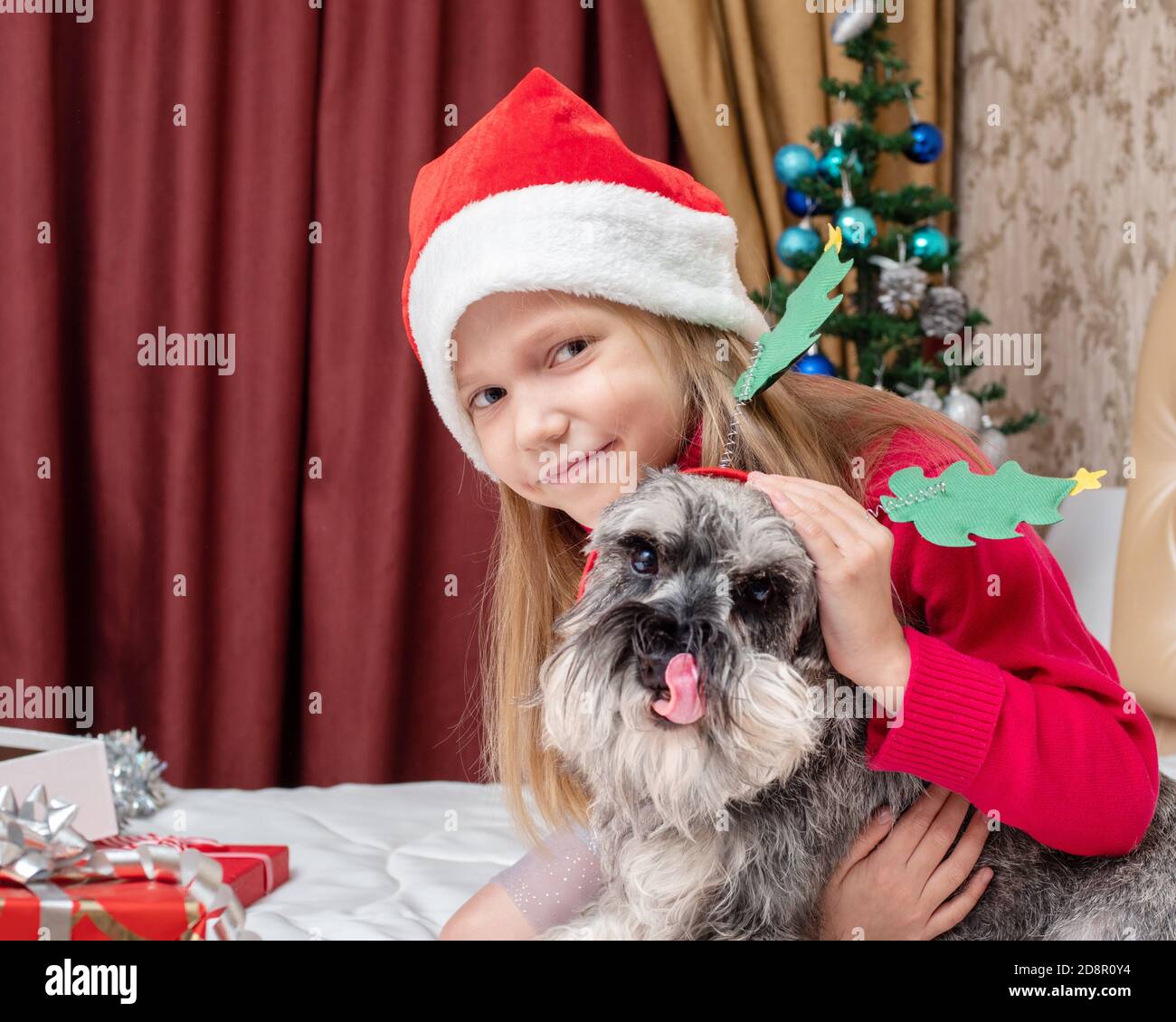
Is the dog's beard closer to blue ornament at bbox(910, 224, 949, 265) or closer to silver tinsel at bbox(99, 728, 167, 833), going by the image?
silver tinsel at bbox(99, 728, 167, 833)

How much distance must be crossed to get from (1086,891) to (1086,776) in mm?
122

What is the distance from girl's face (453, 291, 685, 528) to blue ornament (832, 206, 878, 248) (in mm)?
1394

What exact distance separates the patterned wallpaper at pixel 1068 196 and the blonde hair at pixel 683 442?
1.40m

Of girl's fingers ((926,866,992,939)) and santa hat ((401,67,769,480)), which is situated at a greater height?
santa hat ((401,67,769,480))

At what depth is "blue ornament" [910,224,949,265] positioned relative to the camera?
2.57 m

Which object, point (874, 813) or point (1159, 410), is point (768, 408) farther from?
point (1159, 410)

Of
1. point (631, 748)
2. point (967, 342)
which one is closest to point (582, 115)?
point (631, 748)

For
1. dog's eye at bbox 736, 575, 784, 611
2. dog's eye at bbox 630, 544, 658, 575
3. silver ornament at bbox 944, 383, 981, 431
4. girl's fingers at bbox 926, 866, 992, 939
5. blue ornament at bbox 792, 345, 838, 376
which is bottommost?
girl's fingers at bbox 926, 866, 992, 939

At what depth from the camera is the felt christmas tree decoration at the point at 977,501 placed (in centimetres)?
92

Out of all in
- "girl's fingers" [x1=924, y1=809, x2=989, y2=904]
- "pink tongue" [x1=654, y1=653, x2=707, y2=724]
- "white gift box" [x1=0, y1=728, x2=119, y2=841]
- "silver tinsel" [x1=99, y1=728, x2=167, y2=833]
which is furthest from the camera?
"silver tinsel" [x1=99, y1=728, x2=167, y2=833]

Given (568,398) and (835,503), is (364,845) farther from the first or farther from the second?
(835,503)

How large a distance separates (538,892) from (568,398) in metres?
0.65

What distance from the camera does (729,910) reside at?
96cm

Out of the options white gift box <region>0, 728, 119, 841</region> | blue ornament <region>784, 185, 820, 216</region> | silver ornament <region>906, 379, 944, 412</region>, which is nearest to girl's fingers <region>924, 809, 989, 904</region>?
white gift box <region>0, 728, 119, 841</region>
